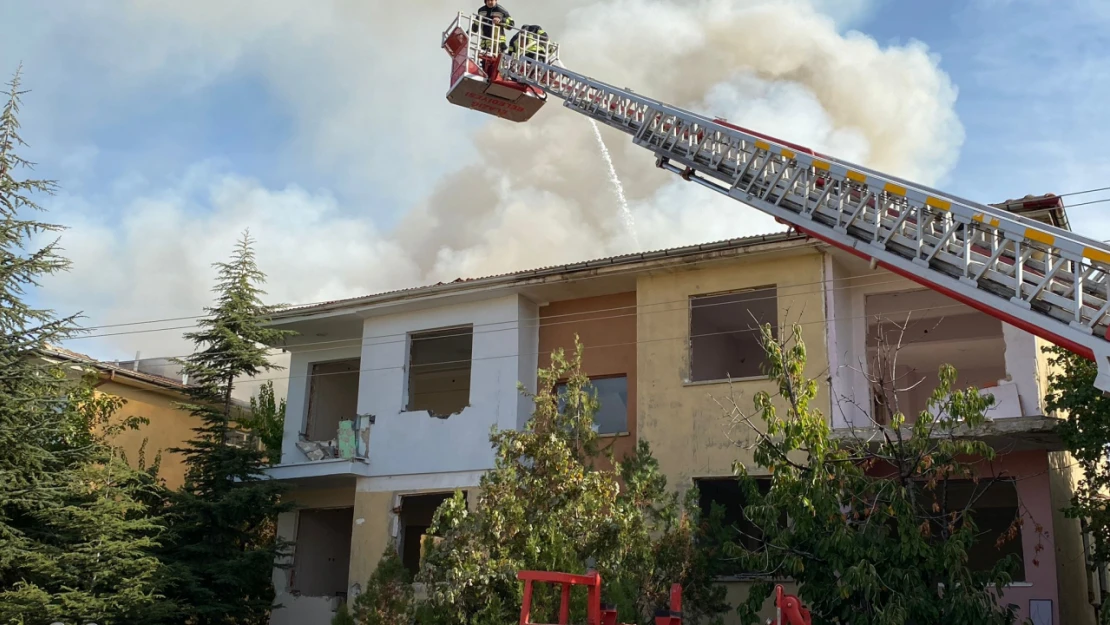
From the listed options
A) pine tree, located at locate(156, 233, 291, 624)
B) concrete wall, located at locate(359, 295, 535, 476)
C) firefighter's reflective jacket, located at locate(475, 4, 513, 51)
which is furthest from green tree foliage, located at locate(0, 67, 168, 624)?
firefighter's reflective jacket, located at locate(475, 4, 513, 51)

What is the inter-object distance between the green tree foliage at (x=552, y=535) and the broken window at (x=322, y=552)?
803 centimetres

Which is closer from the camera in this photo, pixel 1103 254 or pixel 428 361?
pixel 1103 254

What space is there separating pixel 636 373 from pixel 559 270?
2.28 metres

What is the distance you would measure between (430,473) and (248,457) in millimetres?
3331

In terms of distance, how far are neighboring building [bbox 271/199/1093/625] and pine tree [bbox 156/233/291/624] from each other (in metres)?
1.35

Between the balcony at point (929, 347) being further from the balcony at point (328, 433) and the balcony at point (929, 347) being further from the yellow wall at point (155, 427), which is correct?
the yellow wall at point (155, 427)

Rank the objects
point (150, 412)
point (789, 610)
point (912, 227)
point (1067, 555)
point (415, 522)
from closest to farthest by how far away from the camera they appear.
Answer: point (789, 610) → point (912, 227) → point (1067, 555) → point (150, 412) → point (415, 522)

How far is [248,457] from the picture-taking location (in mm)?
18344

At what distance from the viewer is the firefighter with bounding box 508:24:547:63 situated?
51.1 feet

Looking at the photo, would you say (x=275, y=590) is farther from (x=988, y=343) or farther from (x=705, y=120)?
(x=988, y=343)

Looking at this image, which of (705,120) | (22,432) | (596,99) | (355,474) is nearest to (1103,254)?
(705,120)

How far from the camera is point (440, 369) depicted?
79.6 feet

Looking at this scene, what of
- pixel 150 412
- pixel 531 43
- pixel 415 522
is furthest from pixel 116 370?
pixel 531 43

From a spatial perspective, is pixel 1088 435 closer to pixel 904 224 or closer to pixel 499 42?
pixel 904 224
